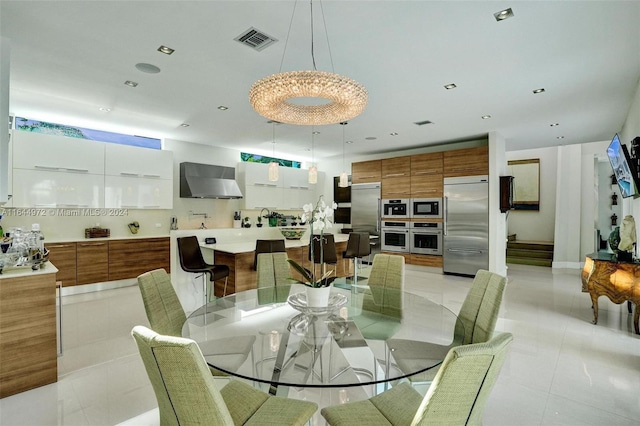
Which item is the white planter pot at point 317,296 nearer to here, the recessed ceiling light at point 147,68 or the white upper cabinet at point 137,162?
the recessed ceiling light at point 147,68

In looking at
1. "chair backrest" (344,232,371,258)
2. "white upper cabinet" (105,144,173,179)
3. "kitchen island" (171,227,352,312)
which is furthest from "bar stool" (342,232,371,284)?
"white upper cabinet" (105,144,173,179)

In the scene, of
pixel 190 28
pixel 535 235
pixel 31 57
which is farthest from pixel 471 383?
pixel 535 235

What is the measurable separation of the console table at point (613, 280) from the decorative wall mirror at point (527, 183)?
5710 millimetres

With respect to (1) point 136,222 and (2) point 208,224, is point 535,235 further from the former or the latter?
(1) point 136,222

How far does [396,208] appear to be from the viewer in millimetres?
7566

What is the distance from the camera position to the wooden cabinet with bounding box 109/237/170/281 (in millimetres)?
5547

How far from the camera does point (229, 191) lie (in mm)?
7039

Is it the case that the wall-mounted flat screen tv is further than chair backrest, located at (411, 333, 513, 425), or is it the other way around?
the wall-mounted flat screen tv

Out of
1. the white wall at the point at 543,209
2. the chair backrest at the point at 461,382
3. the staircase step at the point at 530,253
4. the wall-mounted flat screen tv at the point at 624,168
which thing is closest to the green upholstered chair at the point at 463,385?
the chair backrest at the point at 461,382

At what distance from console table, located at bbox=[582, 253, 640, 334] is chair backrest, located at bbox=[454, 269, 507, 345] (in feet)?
8.72

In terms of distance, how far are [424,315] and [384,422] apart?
989 millimetres

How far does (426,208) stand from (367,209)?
5.07 ft

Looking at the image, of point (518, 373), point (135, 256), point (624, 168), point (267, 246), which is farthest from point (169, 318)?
point (624, 168)
